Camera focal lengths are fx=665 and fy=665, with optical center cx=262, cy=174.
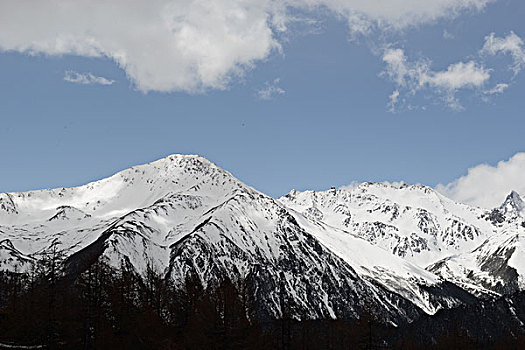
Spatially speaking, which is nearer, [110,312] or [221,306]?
[221,306]

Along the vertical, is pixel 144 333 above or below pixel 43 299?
below

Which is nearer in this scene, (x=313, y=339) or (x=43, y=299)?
(x=43, y=299)

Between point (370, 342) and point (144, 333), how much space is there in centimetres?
3045

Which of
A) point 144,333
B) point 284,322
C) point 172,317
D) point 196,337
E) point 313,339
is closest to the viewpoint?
point 196,337

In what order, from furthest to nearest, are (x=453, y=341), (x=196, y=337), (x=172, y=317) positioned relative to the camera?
(x=453, y=341), (x=172, y=317), (x=196, y=337)

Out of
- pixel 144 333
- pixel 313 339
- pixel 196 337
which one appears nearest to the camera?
pixel 196 337

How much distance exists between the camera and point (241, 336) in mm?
76500

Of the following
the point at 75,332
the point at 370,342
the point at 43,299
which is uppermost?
the point at 43,299

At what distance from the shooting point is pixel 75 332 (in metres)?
84.7

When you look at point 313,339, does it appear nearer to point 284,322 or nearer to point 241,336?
point 284,322

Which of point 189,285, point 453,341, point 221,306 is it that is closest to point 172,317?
point 189,285

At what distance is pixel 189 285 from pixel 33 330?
2176 cm

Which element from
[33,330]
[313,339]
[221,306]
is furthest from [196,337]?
[313,339]

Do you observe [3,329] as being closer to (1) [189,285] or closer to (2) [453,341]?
(1) [189,285]
